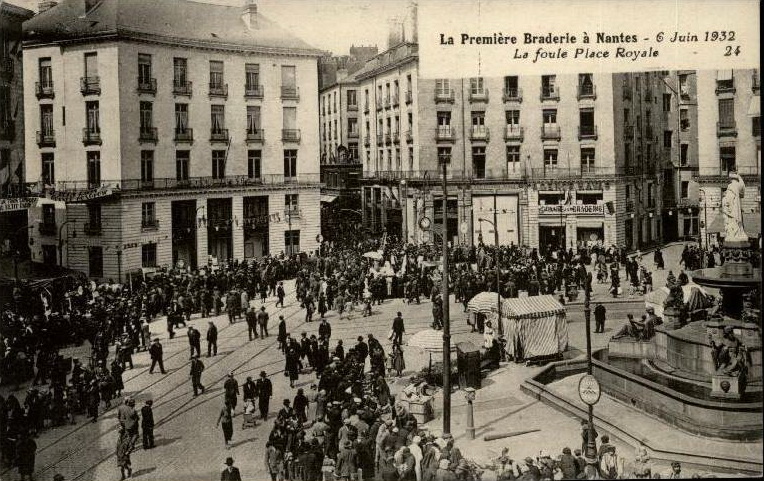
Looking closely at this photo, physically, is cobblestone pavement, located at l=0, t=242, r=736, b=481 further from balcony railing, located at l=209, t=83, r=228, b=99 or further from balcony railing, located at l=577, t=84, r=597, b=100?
balcony railing, located at l=209, t=83, r=228, b=99

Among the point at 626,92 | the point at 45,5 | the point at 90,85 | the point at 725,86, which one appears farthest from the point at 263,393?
the point at 626,92

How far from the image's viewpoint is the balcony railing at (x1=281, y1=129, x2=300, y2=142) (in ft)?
63.3

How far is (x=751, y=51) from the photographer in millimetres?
14188

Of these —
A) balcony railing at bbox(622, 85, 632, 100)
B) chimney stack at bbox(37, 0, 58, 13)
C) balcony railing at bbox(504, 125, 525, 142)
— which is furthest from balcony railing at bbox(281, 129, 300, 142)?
balcony railing at bbox(504, 125, 525, 142)

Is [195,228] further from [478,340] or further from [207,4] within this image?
[478,340]

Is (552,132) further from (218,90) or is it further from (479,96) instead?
(218,90)

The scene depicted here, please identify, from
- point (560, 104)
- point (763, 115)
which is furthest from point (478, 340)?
point (763, 115)

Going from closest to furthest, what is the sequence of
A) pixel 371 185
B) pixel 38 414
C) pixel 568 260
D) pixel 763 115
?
pixel 763 115 → pixel 38 414 → pixel 568 260 → pixel 371 185

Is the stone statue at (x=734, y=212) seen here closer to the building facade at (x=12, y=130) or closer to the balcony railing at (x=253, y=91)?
the balcony railing at (x=253, y=91)

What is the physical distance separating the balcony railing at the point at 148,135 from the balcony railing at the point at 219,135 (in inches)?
57.9

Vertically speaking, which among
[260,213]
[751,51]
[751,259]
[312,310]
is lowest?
[312,310]

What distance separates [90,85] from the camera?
18.0 m

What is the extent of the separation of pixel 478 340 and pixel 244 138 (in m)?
10.5

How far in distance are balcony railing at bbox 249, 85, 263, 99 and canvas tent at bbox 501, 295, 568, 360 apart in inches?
386
